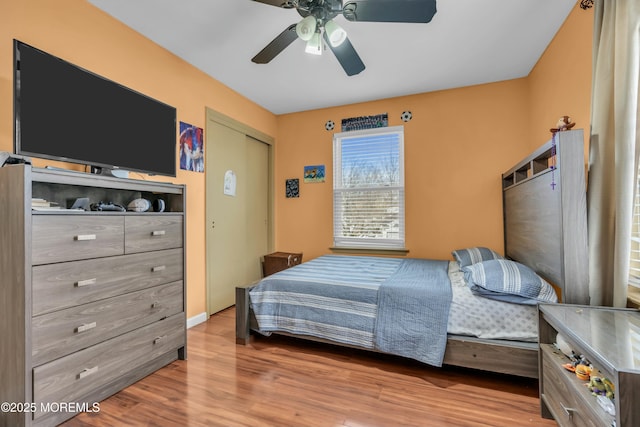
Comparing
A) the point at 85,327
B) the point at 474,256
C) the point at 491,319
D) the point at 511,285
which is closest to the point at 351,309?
the point at 491,319

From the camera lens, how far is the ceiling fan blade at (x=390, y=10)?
1.57m

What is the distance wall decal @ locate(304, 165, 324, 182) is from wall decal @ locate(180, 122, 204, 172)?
155 cm

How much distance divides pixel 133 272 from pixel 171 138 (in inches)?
42.4

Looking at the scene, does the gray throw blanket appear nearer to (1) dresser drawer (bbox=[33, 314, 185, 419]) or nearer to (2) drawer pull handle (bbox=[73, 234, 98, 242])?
(1) dresser drawer (bbox=[33, 314, 185, 419])

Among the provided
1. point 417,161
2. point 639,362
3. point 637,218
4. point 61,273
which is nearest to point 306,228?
point 417,161

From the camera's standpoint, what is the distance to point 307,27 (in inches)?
67.8

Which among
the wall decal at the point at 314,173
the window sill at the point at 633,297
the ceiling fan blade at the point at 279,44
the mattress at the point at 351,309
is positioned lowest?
the mattress at the point at 351,309

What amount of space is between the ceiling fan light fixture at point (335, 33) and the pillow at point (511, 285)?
176 centimetres

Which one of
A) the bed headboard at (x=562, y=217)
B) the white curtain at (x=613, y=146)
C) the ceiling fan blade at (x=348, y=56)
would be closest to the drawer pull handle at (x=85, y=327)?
the ceiling fan blade at (x=348, y=56)

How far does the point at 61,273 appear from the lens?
56.7 inches

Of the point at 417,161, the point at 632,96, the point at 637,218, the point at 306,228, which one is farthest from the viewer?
the point at 306,228

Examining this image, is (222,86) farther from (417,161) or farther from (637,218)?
(637,218)

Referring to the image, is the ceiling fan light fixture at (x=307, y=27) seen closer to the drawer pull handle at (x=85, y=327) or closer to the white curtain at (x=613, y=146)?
the white curtain at (x=613, y=146)

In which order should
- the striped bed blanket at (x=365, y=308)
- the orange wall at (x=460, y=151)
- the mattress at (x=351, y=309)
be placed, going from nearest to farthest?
the mattress at (x=351, y=309) → the striped bed blanket at (x=365, y=308) → the orange wall at (x=460, y=151)
